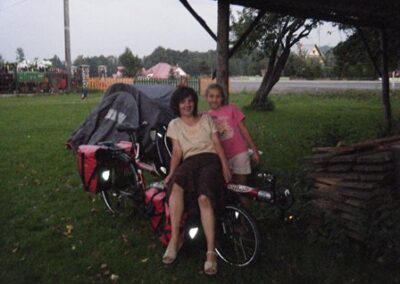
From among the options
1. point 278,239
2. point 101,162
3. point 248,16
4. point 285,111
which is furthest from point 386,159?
point 248,16

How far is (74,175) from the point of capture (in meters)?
7.80

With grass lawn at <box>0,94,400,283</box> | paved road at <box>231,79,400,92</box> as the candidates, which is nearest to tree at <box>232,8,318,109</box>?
grass lawn at <box>0,94,400,283</box>

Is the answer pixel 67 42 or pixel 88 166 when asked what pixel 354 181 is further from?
pixel 67 42

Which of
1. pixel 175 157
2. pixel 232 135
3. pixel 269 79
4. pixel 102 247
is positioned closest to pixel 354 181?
pixel 232 135

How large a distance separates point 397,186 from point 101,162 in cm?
296

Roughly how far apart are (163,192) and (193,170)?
618 millimetres

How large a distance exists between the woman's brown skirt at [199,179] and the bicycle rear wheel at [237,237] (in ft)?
0.52

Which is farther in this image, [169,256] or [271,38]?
[271,38]

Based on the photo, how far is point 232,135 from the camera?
4.82 meters

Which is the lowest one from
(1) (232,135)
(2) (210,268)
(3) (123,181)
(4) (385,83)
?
(2) (210,268)

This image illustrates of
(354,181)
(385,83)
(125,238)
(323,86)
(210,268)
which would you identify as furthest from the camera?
(323,86)

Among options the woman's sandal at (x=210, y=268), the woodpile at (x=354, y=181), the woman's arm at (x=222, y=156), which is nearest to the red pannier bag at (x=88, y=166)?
the woman's arm at (x=222, y=156)

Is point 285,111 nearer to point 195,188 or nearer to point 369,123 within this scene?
point 369,123

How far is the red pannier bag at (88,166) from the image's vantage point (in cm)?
532
